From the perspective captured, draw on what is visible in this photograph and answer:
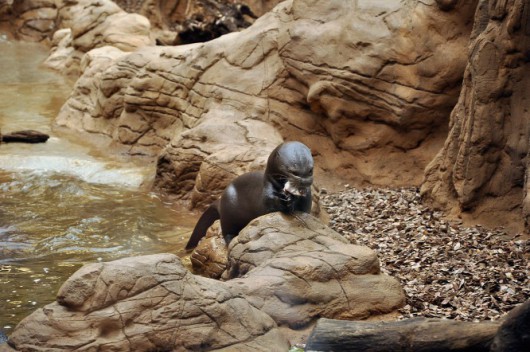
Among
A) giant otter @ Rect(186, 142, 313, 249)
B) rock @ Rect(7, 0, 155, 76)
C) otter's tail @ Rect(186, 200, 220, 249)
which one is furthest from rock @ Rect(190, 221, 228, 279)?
rock @ Rect(7, 0, 155, 76)

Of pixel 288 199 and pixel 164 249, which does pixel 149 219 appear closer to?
pixel 164 249

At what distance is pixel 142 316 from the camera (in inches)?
180

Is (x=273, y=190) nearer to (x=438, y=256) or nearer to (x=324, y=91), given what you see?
(x=438, y=256)

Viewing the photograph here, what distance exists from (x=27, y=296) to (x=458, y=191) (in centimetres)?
361

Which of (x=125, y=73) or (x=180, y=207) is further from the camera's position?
(x=125, y=73)

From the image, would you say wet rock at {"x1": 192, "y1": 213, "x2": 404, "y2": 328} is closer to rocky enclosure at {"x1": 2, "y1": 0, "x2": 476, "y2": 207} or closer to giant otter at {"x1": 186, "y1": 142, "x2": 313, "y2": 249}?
giant otter at {"x1": 186, "y1": 142, "x2": 313, "y2": 249}

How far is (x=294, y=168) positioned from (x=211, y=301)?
1674 mm

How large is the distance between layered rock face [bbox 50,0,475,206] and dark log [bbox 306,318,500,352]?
4.00 m

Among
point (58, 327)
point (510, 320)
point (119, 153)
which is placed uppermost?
point (510, 320)

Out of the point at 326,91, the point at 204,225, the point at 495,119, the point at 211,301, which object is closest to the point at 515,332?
the point at 211,301

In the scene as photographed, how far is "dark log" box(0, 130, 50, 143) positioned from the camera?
457 inches

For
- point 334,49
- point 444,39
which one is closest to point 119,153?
point 334,49

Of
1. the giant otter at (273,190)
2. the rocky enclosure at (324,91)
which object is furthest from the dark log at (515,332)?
the rocky enclosure at (324,91)

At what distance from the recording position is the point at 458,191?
7.45 m
